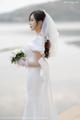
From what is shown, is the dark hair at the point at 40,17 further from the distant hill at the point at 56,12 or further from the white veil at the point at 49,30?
the distant hill at the point at 56,12

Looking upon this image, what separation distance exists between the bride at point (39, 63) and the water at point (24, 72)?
2.11 ft

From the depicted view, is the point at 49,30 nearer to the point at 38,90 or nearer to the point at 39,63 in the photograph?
the point at 39,63

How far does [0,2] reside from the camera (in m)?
7.06

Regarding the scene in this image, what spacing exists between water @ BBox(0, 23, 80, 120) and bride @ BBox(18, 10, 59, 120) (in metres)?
0.64

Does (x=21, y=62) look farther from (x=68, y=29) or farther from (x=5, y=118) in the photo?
(x=68, y=29)

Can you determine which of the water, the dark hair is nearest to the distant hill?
the water

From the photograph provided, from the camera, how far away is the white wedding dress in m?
3.20

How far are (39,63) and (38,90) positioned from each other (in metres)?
0.21

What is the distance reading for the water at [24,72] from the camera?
15.2 feet

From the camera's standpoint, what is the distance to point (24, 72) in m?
5.62

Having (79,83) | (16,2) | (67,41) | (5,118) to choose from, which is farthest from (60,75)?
(16,2)

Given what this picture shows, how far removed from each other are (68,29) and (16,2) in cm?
97

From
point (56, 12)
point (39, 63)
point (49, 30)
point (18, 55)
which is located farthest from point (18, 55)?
point (56, 12)

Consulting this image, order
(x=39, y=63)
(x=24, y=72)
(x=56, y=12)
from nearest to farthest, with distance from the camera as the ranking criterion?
(x=39, y=63)
(x=24, y=72)
(x=56, y=12)
